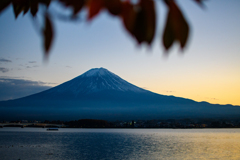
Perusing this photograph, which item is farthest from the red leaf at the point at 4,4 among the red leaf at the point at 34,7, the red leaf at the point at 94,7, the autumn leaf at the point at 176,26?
the autumn leaf at the point at 176,26

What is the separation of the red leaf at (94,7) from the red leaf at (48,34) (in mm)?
237

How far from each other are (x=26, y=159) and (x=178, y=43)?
6512 centimetres

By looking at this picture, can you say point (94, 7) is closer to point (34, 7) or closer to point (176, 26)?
point (176, 26)

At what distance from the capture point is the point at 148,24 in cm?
70

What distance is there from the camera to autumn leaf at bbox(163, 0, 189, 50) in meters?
0.70

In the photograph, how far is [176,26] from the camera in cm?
71

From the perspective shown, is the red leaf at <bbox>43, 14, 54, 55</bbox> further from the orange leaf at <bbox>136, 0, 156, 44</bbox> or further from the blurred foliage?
the orange leaf at <bbox>136, 0, 156, 44</bbox>

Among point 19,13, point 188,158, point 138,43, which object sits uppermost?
point 19,13

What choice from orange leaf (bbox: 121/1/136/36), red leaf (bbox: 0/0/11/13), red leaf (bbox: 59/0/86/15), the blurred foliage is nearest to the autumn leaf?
the blurred foliage

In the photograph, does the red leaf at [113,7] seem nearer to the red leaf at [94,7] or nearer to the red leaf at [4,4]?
the red leaf at [94,7]

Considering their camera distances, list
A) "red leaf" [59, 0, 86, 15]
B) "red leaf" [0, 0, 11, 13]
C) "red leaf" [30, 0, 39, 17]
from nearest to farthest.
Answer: "red leaf" [59, 0, 86, 15] → "red leaf" [0, 0, 11, 13] → "red leaf" [30, 0, 39, 17]

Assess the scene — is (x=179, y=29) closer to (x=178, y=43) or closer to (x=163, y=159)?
(x=178, y=43)

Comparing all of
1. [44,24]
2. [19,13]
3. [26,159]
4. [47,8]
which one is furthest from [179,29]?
[26,159]

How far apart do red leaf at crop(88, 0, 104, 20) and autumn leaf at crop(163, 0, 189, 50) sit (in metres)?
0.19
